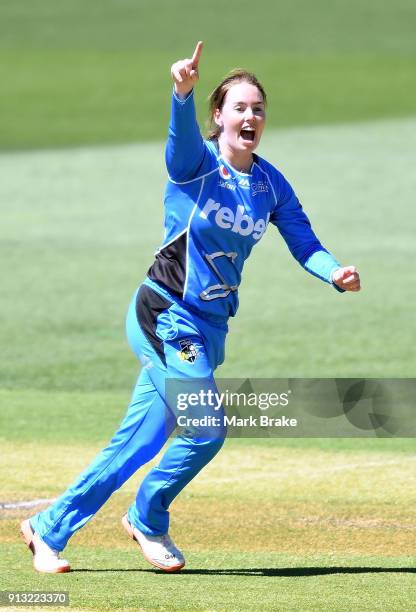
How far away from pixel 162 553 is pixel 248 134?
218 centimetres

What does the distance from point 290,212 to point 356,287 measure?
608 mm

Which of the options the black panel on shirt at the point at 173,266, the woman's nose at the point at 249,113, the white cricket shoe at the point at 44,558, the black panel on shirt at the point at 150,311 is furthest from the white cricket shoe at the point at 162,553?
the woman's nose at the point at 249,113

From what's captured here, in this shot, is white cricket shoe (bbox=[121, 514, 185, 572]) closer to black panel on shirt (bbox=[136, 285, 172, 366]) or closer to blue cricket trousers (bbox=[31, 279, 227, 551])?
blue cricket trousers (bbox=[31, 279, 227, 551])

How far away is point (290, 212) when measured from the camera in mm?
→ 7543

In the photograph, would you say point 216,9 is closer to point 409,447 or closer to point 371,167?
point 371,167

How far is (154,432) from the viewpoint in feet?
24.0

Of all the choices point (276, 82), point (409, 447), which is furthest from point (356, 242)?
point (276, 82)

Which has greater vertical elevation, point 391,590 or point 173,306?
point 173,306

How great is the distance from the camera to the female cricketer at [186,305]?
7.15m

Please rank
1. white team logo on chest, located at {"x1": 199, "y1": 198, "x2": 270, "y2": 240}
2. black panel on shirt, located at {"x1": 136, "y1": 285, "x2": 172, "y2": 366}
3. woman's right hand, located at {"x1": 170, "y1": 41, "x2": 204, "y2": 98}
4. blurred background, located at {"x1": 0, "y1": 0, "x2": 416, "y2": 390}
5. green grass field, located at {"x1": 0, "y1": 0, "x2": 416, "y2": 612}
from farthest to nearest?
blurred background, located at {"x1": 0, "y1": 0, "x2": 416, "y2": 390} → green grass field, located at {"x1": 0, "y1": 0, "x2": 416, "y2": 612} → black panel on shirt, located at {"x1": 136, "y1": 285, "x2": 172, "y2": 366} → white team logo on chest, located at {"x1": 199, "y1": 198, "x2": 270, "y2": 240} → woman's right hand, located at {"x1": 170, "y1": 41, "x2": 204, "y2": 98}

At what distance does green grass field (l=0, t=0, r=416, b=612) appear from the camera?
7547 millimetres

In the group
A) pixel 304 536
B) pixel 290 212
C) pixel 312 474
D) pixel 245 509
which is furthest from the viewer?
pixel 312 474

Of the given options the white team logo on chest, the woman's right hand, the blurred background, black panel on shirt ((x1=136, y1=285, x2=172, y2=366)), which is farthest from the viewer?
the blurred background

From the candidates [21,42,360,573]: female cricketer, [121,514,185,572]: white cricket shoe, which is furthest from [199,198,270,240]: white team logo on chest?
[121,514,185,572]: white cricket shoe
